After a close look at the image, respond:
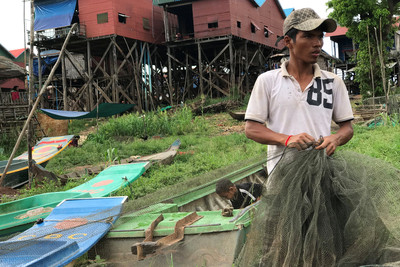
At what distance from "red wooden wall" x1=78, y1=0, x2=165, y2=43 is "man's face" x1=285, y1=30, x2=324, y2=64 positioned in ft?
61.4

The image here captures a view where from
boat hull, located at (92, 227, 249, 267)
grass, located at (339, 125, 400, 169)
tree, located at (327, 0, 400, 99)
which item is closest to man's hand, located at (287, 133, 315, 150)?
boat hull, located at (92, 227, 249, 267)

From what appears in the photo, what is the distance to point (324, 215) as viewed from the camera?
1850 mm

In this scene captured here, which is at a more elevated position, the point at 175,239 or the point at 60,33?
the point at 60,33

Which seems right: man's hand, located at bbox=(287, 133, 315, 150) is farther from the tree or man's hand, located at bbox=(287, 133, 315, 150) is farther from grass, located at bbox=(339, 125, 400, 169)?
the tree

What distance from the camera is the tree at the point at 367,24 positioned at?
17812 mm

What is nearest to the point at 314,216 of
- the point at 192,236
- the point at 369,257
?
the point at 369,257

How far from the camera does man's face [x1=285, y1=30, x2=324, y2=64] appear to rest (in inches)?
83.3

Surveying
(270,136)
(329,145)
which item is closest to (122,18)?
(270,136)

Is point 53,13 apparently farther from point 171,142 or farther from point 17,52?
point 17,52

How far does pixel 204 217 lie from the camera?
10.2 feet

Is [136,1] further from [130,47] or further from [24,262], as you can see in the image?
[24,262]

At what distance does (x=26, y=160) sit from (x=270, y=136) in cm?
771

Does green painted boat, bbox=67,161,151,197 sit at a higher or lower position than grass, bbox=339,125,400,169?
lower

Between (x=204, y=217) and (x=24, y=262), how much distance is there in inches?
49.4
